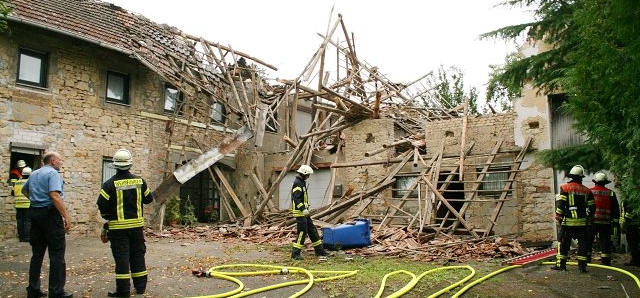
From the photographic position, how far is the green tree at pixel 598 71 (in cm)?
521

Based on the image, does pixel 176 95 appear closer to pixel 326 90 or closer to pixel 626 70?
pixel 326 90

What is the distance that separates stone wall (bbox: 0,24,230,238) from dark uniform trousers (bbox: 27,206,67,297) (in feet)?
25.5

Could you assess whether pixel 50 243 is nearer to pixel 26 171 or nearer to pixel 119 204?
pixel 119 204

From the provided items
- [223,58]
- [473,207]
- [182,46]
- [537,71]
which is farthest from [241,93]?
[537,71]

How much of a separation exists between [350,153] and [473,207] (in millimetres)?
4471

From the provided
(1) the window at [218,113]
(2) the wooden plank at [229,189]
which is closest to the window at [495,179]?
(2) the wooden plank at [229,189]

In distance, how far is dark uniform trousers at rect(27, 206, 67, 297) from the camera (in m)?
5.95

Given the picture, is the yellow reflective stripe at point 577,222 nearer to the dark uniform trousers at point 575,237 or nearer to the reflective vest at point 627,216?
the dark uniform trousers at point 575,237

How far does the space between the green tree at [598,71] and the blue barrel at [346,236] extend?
13.4ft

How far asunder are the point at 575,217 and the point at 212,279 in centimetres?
595

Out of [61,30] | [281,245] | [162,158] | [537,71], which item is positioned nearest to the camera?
[537,71]

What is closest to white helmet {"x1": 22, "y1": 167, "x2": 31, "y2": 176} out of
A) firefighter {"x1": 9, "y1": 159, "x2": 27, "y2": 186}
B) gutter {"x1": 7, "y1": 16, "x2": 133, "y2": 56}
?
firefighter {"x1": 9, "y1": 159, "x2": 27, "y2": 186}

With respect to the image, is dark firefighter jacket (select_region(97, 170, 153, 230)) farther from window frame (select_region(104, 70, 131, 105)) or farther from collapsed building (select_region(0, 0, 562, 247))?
window frame (select_region(104, 70, 131, 105))

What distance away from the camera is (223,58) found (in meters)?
18.4
